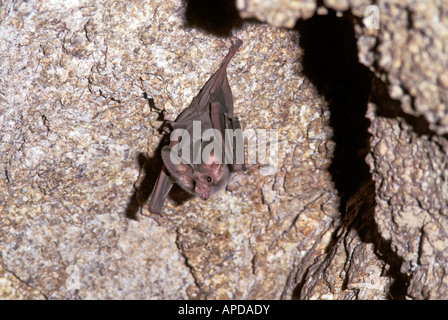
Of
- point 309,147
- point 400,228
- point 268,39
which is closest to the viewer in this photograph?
point 400,228

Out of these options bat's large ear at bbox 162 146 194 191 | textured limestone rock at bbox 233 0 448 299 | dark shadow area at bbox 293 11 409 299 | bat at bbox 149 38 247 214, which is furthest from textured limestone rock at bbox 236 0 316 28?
bat's large ear at bbox 162 146 194 191

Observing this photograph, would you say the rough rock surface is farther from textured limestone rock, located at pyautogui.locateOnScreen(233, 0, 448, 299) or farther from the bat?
the bat

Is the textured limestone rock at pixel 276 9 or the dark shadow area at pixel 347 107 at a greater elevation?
the textured limestone rock at pixel 276 9

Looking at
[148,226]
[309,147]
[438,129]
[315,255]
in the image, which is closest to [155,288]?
[148,226]

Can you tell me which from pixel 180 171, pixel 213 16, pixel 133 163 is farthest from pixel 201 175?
pixel 213 16

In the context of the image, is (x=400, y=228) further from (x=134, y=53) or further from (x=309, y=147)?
(x=134, y=53)

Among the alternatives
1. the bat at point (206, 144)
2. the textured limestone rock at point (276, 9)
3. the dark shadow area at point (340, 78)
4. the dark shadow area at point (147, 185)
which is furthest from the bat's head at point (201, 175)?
the textured limestone rock at point (276, 9)

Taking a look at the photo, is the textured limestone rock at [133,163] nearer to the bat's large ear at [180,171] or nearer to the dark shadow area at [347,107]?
the dark shadow area at [347,107]
